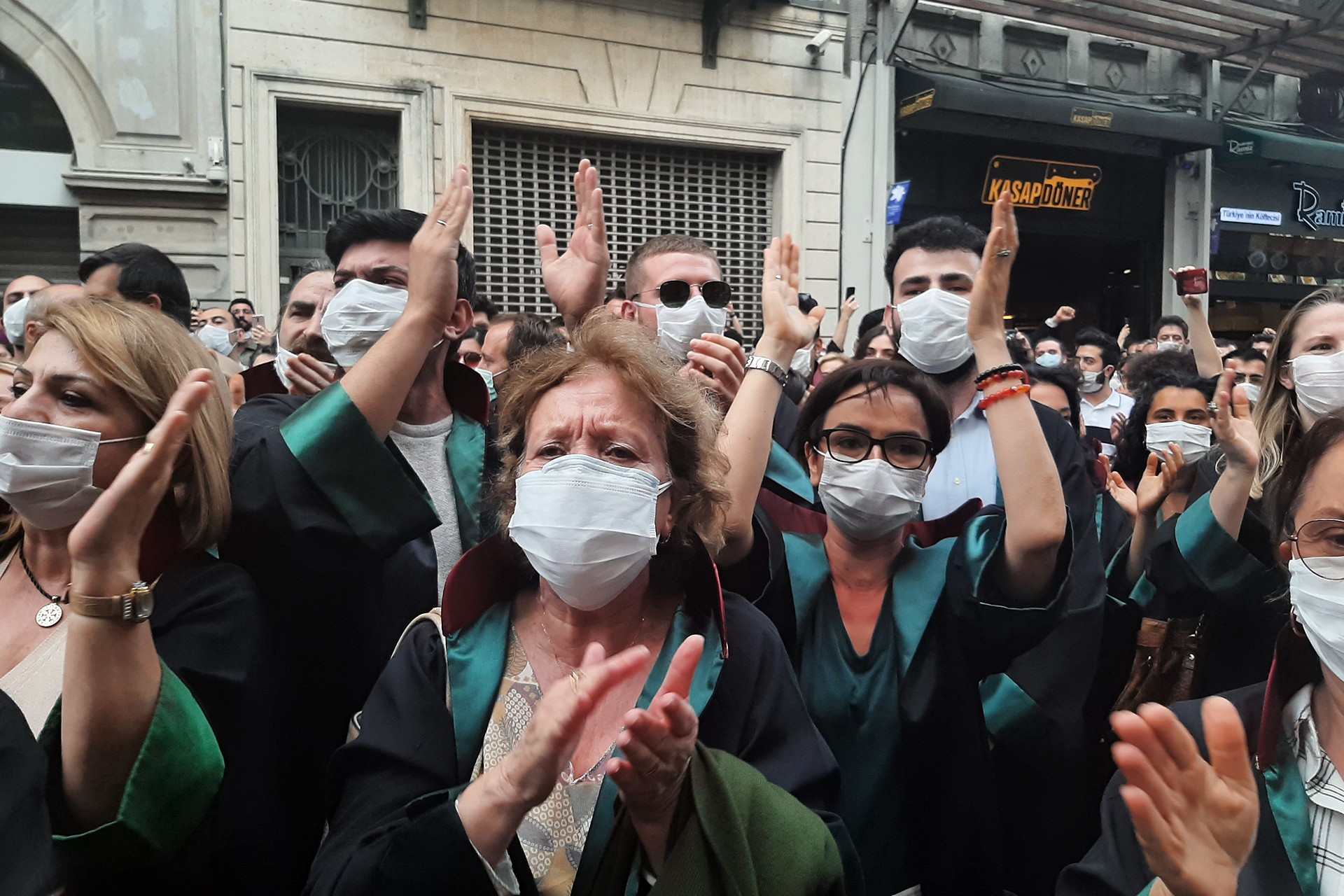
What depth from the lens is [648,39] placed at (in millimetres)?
10219

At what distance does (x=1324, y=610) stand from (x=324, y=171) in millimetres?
9094

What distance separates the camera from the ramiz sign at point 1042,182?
13.0m

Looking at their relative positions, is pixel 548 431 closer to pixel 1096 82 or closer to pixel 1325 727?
pixel 1325 727

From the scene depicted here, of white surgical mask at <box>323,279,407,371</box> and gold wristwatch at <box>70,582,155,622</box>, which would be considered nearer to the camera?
gold wristwatch at <box>70,582,155,622</box>

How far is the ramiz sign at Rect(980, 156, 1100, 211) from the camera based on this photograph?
42.8 ft

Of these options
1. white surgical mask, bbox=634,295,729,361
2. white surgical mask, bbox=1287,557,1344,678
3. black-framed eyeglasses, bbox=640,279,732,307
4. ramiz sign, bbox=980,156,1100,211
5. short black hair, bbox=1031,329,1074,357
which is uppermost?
ramiz sign, bbox=980,156,1100,211

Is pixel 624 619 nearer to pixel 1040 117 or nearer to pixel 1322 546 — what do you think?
pixel 1322 546

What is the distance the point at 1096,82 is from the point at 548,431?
539 inches

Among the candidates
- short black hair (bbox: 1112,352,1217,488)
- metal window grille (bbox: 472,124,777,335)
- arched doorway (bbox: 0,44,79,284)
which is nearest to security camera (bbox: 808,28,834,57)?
metal window grille (bbox: 472,124,777,335)

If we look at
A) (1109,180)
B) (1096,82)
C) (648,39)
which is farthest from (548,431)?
(1109,180)

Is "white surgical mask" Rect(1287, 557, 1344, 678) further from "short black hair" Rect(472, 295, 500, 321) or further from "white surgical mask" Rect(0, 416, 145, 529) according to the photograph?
"short black hair" Rect(472, 295, 500, 321)

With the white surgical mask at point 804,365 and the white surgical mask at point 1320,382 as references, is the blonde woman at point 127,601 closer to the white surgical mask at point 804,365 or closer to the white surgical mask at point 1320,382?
the white surgical mask at point 1320,382

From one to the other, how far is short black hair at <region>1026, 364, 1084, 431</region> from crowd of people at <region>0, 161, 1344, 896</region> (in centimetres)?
120

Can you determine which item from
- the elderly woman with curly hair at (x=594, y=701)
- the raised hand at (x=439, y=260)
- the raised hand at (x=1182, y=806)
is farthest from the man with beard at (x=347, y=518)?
the raised hand at (x=1182, y=806)
